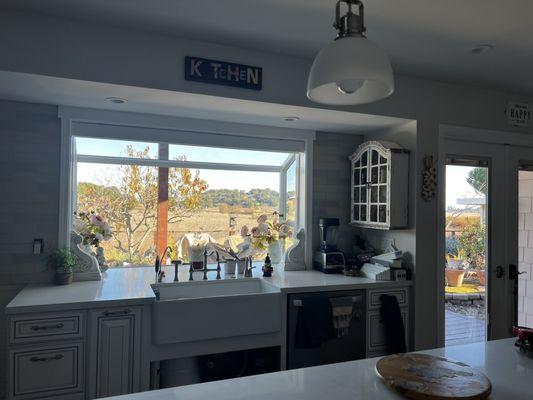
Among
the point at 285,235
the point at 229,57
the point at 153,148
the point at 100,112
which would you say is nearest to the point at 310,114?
the point at 229,57

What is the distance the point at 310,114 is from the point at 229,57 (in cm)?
78

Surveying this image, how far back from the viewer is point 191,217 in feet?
11.0

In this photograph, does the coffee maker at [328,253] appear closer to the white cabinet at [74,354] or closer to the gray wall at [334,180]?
the gray wall at [334,180]

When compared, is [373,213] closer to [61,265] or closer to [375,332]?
Result: [375,332]

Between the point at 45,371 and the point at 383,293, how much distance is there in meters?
2.33

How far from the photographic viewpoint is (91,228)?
2.92 meters

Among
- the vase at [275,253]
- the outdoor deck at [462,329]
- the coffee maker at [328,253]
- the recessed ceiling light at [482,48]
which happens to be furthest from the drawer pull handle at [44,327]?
the recessed ceiling light at [482,48]

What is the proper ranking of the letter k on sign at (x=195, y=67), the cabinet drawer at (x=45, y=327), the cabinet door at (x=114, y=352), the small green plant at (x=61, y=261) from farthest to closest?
the small green plant at (x=61, y=261), the letter k on sign at (x=195, y=67), the cabinet door at (x=114, y=352), the cabinet drawer at (x=45, y=327)

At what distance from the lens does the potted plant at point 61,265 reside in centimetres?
268

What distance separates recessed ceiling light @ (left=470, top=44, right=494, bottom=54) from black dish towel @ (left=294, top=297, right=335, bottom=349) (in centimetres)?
197

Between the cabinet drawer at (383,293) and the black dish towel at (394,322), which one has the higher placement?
the cabinet drawer at (383,293)

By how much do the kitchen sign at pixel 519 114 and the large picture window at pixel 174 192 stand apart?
195cm

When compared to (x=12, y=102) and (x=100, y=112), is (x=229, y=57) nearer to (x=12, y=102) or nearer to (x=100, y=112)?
(x=100, y=112)

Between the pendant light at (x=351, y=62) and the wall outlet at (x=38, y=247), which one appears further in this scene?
the wall outlet at (x=38, y=247)
